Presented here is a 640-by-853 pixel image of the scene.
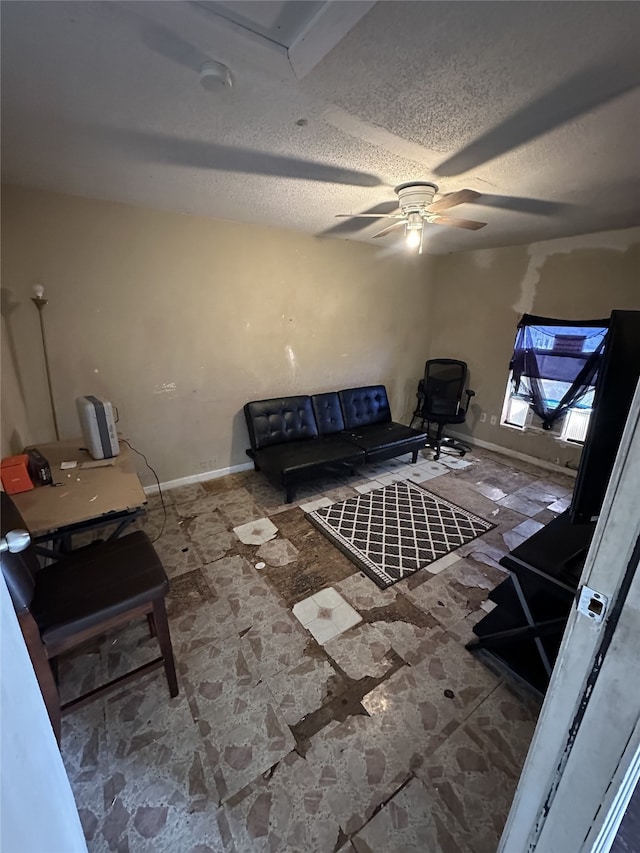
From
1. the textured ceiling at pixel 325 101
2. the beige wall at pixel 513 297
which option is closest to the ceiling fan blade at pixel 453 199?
the textured ceiling at pixel 325 101

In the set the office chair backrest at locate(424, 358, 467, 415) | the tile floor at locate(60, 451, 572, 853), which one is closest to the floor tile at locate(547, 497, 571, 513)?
the tile floor at locate(60, 451, 572, 853)

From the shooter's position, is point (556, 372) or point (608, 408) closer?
point (608, 408)

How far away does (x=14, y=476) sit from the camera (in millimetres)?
1811

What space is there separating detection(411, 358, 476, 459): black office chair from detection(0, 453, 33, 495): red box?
3.91 meters

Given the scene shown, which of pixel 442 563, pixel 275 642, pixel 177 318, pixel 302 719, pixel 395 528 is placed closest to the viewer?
pixel 302 719

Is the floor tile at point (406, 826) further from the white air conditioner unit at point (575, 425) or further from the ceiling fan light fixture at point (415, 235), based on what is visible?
the white air conditioner unit at point (575, 425)

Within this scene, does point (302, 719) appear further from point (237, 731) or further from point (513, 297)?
point (513, 297)

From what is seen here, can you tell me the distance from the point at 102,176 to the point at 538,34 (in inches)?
92.9

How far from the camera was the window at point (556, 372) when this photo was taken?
353 cm

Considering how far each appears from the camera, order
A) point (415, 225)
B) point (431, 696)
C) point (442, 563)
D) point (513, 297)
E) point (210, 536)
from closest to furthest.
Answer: point (431, 696) < point (415, 225) < point (442, 563) < point (210, 536) < point (513, 297)

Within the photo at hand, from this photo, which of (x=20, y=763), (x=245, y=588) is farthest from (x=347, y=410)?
(x=20, y=763)

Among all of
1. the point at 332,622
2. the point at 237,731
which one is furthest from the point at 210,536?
the point at 237,731

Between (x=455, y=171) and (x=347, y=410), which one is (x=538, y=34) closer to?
(x=455, y=171)

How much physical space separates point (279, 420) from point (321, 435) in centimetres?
51
